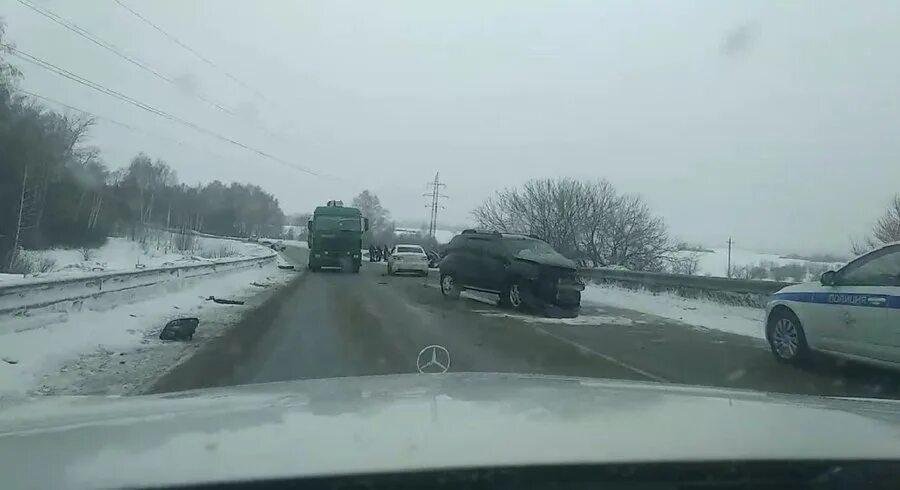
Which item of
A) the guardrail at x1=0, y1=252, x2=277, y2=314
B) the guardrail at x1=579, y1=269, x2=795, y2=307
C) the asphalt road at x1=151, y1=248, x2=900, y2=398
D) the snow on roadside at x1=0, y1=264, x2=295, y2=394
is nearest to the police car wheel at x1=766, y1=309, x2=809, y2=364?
the asphalt road at x1=151, y1=248, x2=900, y2=398

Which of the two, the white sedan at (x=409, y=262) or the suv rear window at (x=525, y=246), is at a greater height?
the suv rear window at (x=525, y=246)

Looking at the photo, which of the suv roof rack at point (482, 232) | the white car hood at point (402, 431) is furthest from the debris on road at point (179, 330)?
the suv roof rack at point (482, 232)

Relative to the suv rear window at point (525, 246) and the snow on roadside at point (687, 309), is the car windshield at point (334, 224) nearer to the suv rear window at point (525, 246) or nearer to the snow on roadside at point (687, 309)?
the snow on roadside at point (687, 309)

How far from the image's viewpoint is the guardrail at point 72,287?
366 inches

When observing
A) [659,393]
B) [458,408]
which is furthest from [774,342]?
Result: [458,408]

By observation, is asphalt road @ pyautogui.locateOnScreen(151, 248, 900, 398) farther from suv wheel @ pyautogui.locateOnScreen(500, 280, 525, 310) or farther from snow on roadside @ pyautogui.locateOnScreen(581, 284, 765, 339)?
suv wheel @ pyautogui.locateOnScreen(500, 280, 525, 310)

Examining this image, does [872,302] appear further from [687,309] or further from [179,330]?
[687,309]

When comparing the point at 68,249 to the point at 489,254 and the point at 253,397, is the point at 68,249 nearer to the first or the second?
the point at 489,254

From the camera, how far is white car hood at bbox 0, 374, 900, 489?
240 cm

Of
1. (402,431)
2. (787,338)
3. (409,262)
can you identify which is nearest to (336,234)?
(409,262)

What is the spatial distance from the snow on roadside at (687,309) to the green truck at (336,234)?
1602 centimetres

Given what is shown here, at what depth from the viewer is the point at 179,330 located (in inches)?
448

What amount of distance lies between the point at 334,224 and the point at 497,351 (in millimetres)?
27533

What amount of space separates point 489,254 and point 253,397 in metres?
15.6
